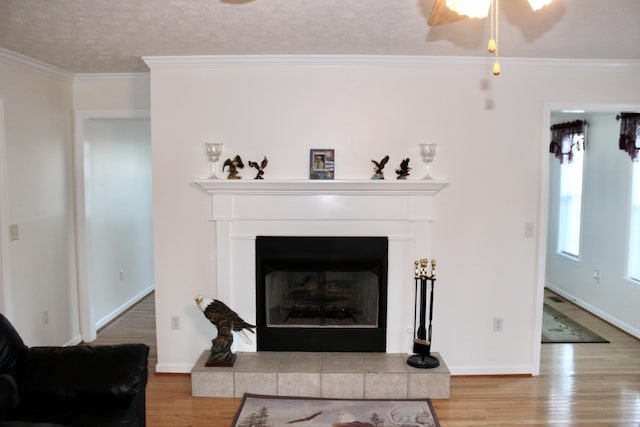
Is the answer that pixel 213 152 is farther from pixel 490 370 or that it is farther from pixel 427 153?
pixel 490 370

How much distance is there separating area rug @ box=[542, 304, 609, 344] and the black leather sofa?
3728 millimetres

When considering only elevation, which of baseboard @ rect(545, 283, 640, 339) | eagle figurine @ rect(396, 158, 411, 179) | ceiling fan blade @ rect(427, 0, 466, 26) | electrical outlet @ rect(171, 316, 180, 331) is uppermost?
ceiling fan blade @ rect(427, 0, 466, 26)

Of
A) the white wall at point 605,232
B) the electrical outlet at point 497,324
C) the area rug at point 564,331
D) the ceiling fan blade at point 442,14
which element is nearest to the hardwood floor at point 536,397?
the area rug at point 564,331

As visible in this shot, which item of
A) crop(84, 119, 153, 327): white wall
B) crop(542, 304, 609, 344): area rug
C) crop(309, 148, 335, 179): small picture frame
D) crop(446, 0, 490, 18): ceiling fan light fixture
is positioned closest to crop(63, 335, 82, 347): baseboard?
crop(84, 119, 153, 327): white wall

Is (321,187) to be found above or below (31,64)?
below

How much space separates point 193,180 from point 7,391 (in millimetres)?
1780

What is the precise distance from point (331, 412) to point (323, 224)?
133 centimetres

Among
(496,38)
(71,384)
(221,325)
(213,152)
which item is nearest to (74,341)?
(221,325)

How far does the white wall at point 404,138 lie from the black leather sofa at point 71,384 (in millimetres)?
1214

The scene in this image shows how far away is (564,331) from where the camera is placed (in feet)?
15.1

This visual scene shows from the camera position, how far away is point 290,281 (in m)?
3.59

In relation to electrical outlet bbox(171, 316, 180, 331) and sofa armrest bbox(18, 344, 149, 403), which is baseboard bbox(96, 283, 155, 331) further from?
sofa armrest bbox(18, 344, 149, 403)

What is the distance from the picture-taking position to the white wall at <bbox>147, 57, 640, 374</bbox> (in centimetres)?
342

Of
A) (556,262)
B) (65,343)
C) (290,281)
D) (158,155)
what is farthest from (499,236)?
(65,343)
